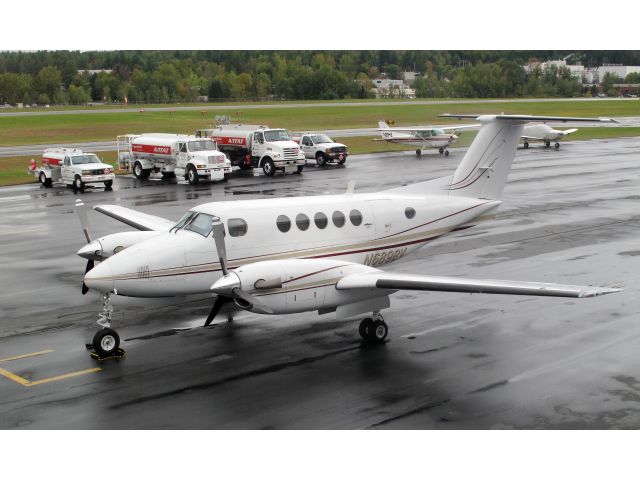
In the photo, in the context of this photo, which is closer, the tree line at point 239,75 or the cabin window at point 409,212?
the cabin window at point 409,212

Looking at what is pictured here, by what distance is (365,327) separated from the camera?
16797mm

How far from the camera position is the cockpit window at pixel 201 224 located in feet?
56.6

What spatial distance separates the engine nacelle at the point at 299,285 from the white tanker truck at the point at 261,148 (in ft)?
110

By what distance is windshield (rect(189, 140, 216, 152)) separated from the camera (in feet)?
152

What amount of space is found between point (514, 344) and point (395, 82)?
137 meters

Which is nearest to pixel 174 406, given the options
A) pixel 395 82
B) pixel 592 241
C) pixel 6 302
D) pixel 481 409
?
pixel 481 409

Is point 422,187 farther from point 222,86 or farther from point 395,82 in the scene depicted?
point 395,82

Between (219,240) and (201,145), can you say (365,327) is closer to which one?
(219,240)

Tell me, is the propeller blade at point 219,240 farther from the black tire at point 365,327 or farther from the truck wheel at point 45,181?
the truck wheel at point 45,181

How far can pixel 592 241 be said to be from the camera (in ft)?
89.3

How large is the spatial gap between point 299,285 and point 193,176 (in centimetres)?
3064

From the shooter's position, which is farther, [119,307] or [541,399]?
[119,307]

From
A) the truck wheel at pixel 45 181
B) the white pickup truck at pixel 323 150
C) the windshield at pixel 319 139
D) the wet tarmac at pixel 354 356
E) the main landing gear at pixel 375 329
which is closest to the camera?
the wet tarmac at pixel 354 356

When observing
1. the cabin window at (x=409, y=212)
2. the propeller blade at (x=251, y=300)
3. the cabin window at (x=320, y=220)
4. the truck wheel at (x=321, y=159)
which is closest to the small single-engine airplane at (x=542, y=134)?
the truck wheel at (x=321, y=159)
